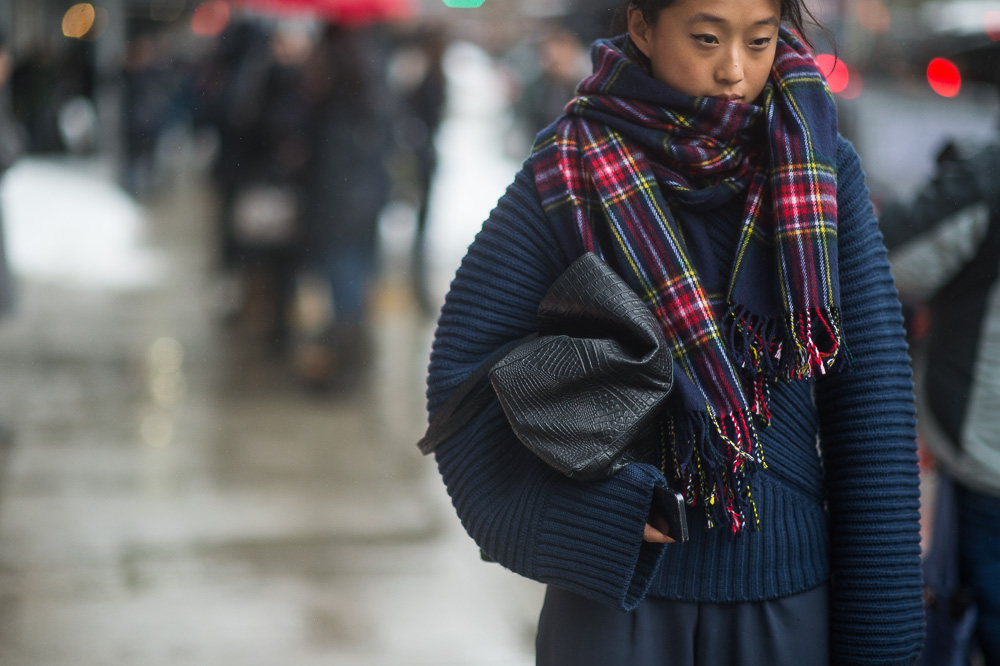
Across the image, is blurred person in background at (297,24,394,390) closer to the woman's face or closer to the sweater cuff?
the woman's face

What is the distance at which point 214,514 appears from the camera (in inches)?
163

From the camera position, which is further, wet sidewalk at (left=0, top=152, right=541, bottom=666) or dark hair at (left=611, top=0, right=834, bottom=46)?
wet sidewalk at (left=0, top=152, right=541, bottom=666)

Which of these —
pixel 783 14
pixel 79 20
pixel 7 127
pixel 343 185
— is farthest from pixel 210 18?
pixel 783 14

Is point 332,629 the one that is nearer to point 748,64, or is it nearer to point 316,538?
point 316,538

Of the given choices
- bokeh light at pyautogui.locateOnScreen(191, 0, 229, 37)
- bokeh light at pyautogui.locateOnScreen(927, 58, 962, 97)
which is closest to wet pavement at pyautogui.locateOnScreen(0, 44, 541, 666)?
bokeh light at pyautogui.locateOnScreen(191, 0, 229, 37)

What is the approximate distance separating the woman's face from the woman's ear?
0.16 feet

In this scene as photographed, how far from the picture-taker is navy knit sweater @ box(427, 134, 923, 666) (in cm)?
160

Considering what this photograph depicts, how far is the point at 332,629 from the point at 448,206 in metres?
8.78

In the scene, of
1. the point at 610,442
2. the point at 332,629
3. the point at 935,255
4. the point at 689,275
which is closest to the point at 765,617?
the point at 610,442

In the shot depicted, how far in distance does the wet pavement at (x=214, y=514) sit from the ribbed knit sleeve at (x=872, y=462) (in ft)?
5.96

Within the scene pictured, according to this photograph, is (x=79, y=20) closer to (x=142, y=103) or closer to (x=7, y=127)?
(x=7, y=127)

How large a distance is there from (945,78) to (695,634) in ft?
11.6

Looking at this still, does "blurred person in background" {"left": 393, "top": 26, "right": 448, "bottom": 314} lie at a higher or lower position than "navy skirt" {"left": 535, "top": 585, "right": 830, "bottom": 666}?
higher

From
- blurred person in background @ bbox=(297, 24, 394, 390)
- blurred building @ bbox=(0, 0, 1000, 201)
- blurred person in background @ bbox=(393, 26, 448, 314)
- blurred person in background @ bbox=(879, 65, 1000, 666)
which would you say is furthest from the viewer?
blurred person in background @ bbox=(393, 26, 448, 314)
